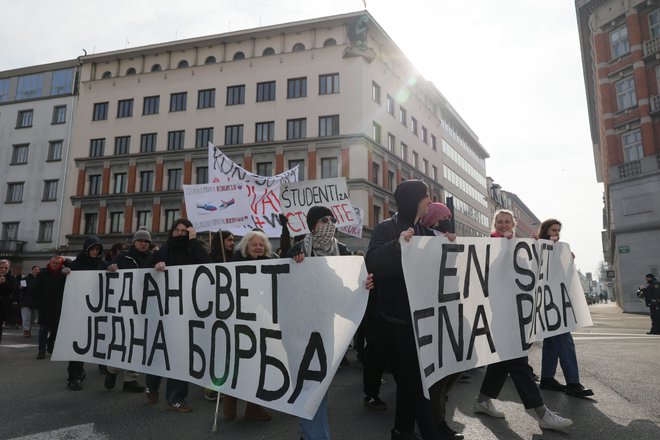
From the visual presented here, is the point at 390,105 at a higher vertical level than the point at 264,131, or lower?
higher

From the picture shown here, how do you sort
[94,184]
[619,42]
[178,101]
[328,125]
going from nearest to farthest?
[619,42]
[328,125]
[178,101]
[94,184]

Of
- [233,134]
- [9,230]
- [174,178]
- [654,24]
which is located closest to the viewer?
[654,24]

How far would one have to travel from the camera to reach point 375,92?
32.8 metres

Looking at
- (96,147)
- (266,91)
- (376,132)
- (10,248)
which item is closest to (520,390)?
(376,132)

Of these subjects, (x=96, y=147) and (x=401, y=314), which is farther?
(x=96, y=147)

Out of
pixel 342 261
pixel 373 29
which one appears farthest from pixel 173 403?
pixel 373 29

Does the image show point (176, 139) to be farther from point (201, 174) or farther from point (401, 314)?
point (401, 314)

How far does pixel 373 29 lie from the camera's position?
110 ft

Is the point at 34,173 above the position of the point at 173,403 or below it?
above

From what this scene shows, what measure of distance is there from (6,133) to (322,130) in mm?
29985

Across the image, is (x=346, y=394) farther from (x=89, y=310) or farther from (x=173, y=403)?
(x=89, y=310)

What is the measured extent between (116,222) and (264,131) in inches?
547

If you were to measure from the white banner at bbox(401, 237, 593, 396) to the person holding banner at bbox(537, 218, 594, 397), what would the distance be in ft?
0.68

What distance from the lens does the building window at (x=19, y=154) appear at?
3844 centimetres
